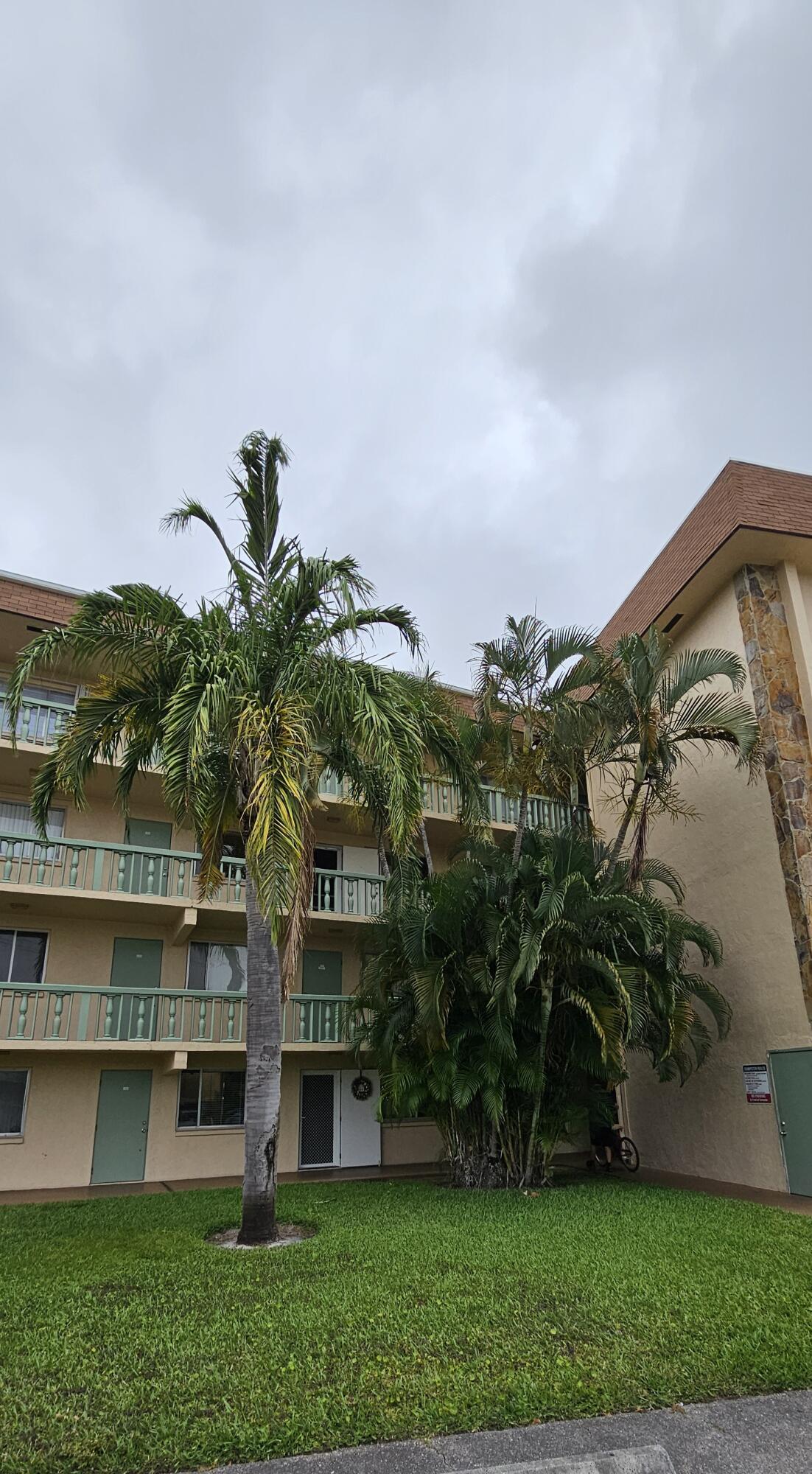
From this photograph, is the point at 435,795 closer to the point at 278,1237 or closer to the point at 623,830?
the point at 623,830

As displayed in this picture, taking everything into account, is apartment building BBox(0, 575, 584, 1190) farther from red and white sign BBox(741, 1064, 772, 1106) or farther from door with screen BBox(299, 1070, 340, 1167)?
red and white sign BBox(741, 1064, 772, 1106)

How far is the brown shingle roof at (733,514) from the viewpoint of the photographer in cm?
1438

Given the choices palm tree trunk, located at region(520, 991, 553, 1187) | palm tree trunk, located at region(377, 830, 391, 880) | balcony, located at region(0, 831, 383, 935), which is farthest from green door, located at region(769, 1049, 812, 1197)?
balcony, located at region(0, 831, 383, 935)

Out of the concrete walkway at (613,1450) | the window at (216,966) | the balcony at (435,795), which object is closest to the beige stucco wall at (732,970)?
the balcony at (435,795)

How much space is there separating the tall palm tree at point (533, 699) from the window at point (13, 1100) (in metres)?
9.24

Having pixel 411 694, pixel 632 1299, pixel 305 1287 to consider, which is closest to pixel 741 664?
pixel 411 694

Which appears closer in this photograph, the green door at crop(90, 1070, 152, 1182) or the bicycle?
the green door at crop(90, 1070, 152, 1182)

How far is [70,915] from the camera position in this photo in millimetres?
15484

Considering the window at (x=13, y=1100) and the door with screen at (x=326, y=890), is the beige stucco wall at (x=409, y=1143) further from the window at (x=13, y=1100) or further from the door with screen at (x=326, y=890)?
the window at (x=13, y=1100)

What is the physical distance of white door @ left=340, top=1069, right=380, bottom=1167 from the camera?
1662 cm

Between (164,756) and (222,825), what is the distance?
5.66 feet

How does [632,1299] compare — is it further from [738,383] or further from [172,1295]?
[738,383]

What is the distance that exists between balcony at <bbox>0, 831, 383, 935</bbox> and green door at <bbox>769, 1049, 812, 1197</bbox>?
314 inches

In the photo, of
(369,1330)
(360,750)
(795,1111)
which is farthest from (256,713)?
(795,1111)
